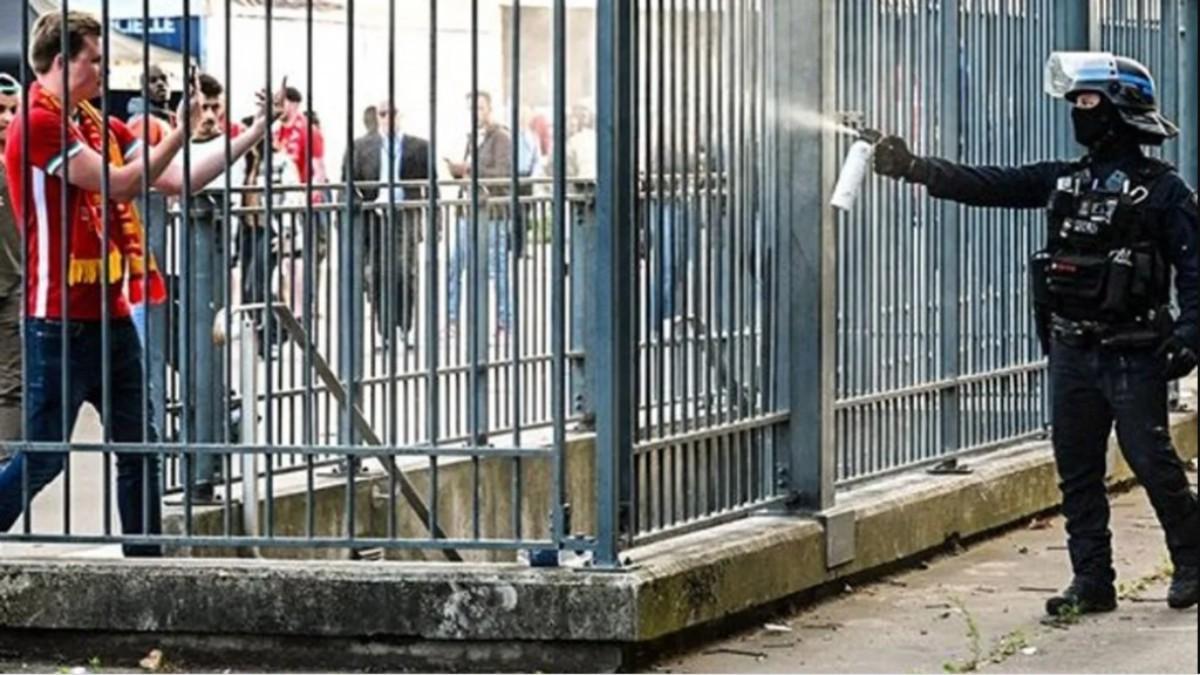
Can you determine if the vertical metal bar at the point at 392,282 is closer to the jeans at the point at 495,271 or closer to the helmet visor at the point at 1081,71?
the jeans at the point at 495,271

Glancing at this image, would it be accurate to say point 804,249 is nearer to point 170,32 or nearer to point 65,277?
point 170,32

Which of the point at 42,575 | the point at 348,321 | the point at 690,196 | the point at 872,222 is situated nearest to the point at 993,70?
the point at 872,222

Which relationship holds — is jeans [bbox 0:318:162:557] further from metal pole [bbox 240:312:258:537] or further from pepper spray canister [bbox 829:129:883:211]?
pepper spray canister [bbox 829:129:883:211]

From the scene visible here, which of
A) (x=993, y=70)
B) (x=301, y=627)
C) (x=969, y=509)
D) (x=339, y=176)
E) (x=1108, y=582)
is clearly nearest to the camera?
(x=301, y=627)

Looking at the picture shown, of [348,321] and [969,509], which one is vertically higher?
[348,321]

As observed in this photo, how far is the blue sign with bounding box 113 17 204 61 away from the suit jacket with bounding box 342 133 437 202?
2.00 feet

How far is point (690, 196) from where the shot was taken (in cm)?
948

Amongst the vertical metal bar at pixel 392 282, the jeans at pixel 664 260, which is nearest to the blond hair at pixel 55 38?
the vertical metal bar at pixel 392 282

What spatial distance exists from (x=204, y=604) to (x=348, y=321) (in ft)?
3.17

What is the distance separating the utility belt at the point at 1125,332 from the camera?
10.0 meters

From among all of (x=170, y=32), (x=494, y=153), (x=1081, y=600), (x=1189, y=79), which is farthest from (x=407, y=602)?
(x=1189, y=79)

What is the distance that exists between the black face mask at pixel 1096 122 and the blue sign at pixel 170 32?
2963 millimetres

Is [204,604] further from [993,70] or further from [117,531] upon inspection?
[993,70]

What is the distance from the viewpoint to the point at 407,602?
346 inches
